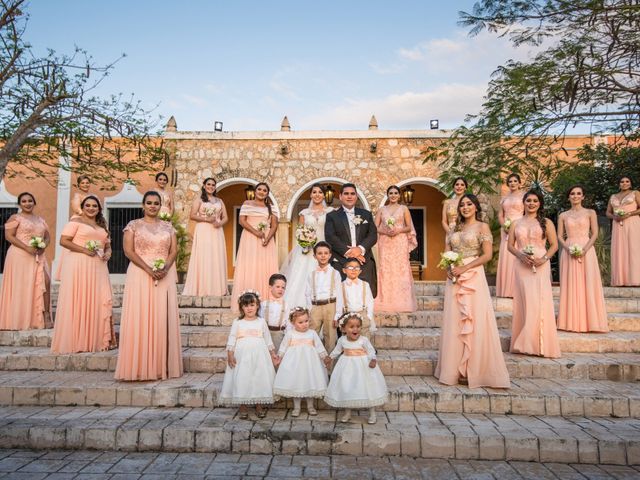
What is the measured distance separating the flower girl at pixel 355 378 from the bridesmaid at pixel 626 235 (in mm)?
7787

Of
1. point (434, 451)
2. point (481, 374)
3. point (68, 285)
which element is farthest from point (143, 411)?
point (481, 374)

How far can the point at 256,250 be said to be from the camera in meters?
7.82

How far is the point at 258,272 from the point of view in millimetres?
7773

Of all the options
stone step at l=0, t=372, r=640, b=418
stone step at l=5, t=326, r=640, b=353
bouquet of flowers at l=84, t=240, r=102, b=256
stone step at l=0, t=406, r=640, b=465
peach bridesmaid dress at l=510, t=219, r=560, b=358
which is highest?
bouquet of flowers at l=84, t=240, r=102, b=256

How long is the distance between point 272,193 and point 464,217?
9656mm

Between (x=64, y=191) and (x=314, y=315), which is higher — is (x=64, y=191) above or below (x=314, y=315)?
above

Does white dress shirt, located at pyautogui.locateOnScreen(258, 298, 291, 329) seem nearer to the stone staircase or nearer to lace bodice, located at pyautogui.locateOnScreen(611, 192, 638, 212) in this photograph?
the stone staircase

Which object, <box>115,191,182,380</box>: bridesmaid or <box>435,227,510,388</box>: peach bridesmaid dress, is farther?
<box>115,191,182,380</box>: bridesmaid

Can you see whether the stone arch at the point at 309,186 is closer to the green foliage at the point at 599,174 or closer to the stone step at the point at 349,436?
the green foliage at the point at 599,174

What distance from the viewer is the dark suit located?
20.3ft

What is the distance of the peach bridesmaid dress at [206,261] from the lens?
8.88 metres

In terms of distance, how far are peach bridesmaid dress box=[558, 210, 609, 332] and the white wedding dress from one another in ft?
12.8

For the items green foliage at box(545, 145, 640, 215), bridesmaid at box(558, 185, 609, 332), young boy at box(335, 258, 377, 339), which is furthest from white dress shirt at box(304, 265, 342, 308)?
green foliage at box(545, 145, 640, 215)

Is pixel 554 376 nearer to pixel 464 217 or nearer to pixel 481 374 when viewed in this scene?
pixel 481 374
